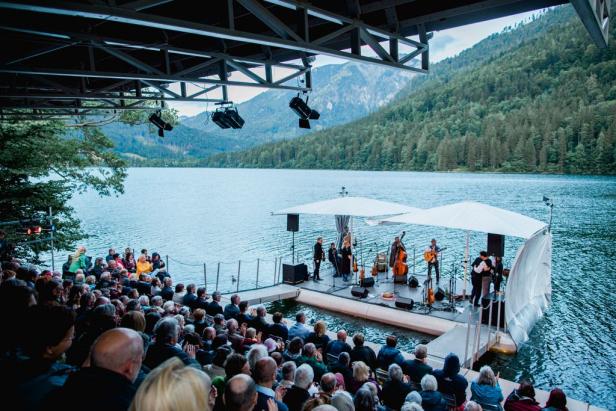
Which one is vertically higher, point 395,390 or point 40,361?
point 40,361

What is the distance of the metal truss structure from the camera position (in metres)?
4.15

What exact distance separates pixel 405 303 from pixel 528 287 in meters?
3.43

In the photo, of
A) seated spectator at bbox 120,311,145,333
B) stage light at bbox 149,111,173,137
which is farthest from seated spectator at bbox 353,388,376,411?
stage light at bbox 149,111,173,137

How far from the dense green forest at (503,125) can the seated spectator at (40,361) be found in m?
89.5

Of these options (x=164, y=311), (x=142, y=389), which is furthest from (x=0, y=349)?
(x=164, y=311)

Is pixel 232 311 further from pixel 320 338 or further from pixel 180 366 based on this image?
pixel 180 366

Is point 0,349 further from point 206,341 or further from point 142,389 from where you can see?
point 206,341

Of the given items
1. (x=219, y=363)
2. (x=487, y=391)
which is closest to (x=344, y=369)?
(x=219, y=363)

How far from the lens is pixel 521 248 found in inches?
416

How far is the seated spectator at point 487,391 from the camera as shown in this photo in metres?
6.12

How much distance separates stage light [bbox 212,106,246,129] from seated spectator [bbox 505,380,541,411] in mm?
8196

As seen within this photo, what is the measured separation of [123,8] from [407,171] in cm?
13321

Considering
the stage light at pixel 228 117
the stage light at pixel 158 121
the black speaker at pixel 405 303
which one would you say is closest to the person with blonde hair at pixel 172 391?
the stage light at pixel 228 117

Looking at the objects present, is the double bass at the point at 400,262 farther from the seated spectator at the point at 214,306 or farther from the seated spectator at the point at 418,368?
the seated spectator at the point at 418,368
